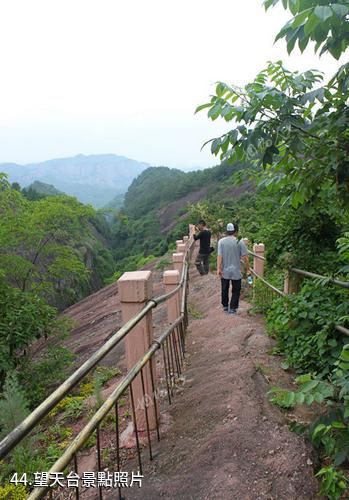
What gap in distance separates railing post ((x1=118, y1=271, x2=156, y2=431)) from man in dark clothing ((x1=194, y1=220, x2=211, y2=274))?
6444mm

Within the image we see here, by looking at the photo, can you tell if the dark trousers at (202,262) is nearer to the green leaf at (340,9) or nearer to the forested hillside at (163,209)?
the green leaf at (340,9)

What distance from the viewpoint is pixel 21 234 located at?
10.8 m

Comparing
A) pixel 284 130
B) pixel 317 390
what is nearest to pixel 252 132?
pixel 284 130

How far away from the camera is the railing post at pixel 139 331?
8.21 feet

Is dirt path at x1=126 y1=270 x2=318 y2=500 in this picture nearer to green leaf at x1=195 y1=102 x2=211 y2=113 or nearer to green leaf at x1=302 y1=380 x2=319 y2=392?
green leaf at x1=302 y1=380 x2=319 y2=392

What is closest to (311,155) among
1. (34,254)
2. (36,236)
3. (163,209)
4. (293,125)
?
(293,125)

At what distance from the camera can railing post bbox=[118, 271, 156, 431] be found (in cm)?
250

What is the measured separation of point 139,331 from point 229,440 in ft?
3.01

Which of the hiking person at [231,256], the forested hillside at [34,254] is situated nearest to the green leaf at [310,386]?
the hiking person at [231,256]

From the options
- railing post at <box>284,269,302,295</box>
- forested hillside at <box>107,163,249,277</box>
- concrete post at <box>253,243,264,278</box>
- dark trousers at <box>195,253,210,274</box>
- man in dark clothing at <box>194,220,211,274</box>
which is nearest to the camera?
railing post at <box>284,269,302,295</box>

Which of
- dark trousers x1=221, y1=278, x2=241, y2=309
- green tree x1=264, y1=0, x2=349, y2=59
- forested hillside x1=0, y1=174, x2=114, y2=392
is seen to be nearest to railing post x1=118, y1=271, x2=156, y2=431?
green tree x1=264, y1=0, x2=349, y2=59

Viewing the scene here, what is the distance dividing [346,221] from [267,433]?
1775mm

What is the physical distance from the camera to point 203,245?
950 centimetres

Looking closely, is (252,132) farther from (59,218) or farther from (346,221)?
(59,218)
